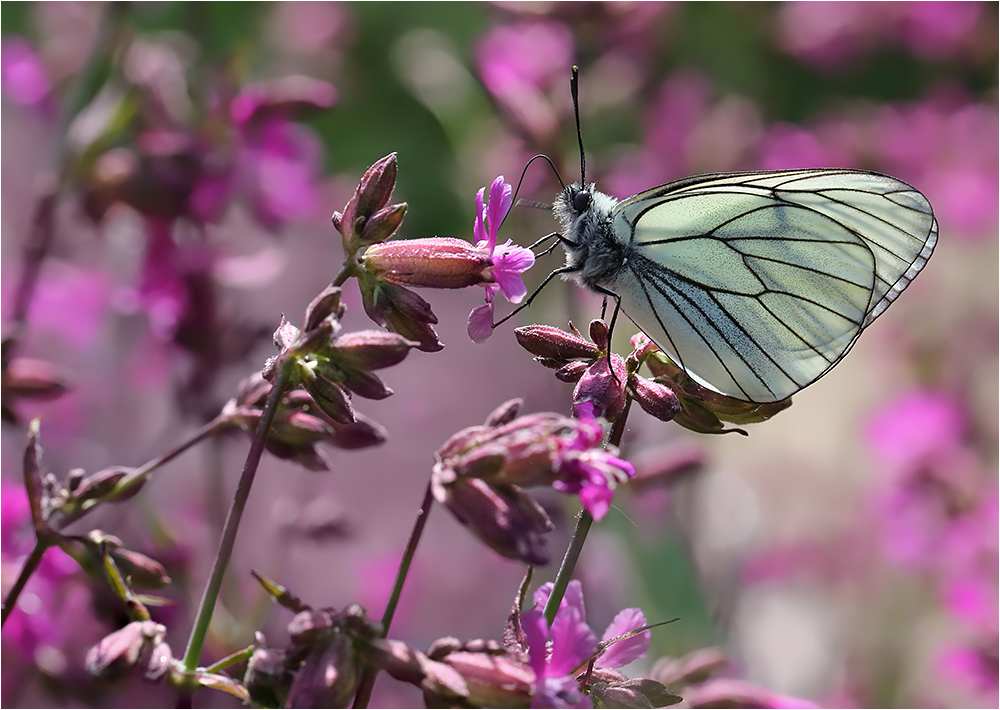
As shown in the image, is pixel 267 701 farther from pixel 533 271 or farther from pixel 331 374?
pixel 533 271

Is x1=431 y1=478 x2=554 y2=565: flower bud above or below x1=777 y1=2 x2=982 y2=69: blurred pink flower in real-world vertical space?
below

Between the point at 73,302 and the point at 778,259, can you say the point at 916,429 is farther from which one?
the point at 73,302

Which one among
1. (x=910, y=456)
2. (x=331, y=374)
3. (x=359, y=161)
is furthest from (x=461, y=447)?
(x=359, y=161)

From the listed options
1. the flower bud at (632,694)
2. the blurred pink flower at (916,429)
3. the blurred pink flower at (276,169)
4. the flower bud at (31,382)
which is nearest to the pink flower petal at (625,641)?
the flower bud at (632,694)

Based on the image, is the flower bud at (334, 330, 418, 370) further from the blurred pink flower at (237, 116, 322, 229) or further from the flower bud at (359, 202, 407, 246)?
the blurred pink flower at (237, 116, 322, 229)

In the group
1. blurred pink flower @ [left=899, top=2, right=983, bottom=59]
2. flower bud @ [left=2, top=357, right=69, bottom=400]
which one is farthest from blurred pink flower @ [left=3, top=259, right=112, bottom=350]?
blurred pink flower @ [left=899, top=2, right=983, bottom=59]

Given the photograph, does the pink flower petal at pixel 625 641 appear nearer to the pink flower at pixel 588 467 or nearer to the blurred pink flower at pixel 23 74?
the pink flower at pixel 588 467

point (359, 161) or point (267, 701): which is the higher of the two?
point (359, 161)
